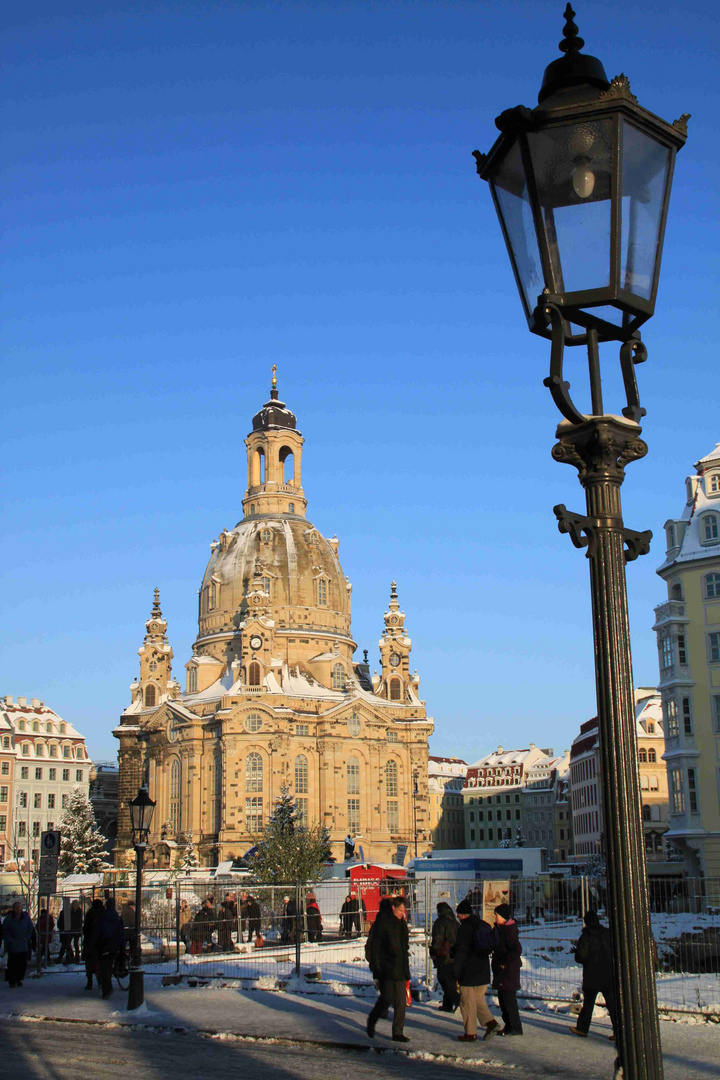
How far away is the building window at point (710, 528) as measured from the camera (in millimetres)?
45562

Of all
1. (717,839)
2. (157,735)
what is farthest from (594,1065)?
(157,735)

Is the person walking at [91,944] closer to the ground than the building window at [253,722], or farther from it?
closer to the ground

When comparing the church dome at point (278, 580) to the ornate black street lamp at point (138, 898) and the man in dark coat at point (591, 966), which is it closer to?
the ornate black street lamp at point (138, 898)

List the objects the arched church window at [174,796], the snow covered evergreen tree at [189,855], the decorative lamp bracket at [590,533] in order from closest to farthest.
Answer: the decorative lamp bracket at [590,533], the snow covered evergreen tree at [189,855], the arched church window at [174,796]

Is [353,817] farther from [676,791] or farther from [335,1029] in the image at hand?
[335,1029]

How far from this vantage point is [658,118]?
18.4ft

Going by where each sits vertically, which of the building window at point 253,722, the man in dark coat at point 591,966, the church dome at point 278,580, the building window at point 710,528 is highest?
the church dome at point 278,580

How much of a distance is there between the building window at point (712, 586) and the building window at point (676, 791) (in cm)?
703

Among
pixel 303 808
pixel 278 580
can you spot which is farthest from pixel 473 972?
pixel 278 580

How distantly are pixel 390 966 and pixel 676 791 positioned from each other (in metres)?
34.4

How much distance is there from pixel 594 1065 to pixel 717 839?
33298 mm

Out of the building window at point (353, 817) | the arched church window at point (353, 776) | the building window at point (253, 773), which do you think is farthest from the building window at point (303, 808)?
the arched church window at point (353, 776)

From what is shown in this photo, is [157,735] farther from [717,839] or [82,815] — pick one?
[717,839]

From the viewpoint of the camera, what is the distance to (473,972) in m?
14.1
